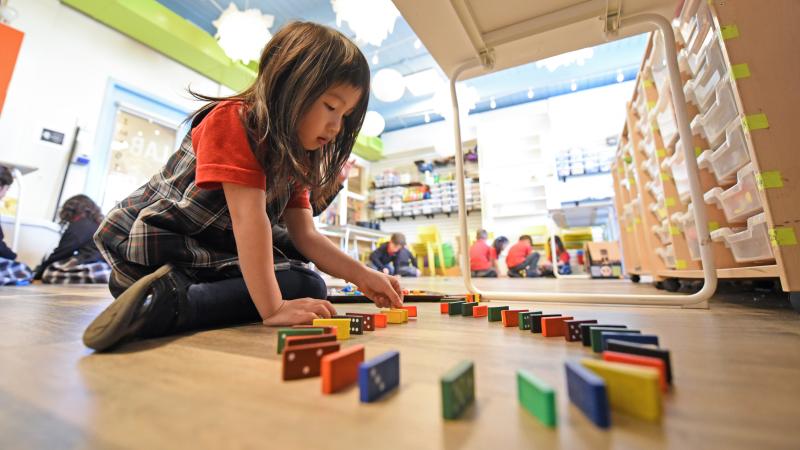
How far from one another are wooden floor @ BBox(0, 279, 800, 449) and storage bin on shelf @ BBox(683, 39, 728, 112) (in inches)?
25.6

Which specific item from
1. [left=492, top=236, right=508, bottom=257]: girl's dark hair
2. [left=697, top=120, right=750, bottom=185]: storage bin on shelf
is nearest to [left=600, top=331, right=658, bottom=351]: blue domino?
[left=697, top=120, right=750, bottom=185]: storage bin on shelf

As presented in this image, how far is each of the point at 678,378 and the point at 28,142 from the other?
12.4 feet

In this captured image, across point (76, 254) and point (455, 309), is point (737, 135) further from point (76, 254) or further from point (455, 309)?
point (76, 254)

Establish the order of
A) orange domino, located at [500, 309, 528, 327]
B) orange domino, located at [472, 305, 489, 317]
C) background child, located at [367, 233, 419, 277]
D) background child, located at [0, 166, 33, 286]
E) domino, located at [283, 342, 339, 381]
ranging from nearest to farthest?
domino, located at [283, 342, 339, 381]
orange domino, located at [500, 309, 528, 327]
orange domino, located at [472, 305, 489, 317]
background child, located at [0, 166, 33, 286]
background child, located at [367, 233, 419, 277]

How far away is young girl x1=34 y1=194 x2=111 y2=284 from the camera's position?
7.16 ft

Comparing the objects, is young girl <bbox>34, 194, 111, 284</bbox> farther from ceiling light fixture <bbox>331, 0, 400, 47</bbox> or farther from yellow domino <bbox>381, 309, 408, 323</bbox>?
yellow domino <bbox>381, 309, 408, 323</bbox>

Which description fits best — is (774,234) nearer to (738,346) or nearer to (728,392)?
(738,346)

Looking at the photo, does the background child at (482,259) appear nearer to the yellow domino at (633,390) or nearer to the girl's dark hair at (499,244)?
the girl's dark hair at (499,244)

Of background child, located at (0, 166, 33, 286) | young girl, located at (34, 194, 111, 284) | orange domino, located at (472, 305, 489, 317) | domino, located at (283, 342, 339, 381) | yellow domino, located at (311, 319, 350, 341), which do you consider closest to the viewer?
domino, located at (283, 342, 339, 381)

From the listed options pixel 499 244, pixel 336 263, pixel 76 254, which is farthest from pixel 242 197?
pixel 499 244

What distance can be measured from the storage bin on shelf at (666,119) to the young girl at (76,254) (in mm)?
2983

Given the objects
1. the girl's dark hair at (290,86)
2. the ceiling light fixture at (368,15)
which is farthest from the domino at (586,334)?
the ceiling light fixture at (368,15)

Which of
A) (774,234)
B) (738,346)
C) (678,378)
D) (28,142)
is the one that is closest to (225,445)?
(678,378)

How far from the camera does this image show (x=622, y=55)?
4.25m
